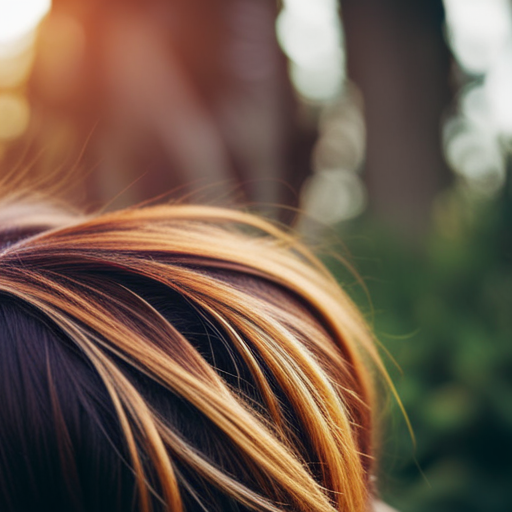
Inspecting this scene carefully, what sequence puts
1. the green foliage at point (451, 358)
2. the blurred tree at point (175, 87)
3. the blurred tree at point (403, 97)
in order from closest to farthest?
the green foliage at point (451, 358) → the blurred tree at point (403, 97) → the blurred tree at point (175, 87)

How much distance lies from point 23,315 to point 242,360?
0.27 meters

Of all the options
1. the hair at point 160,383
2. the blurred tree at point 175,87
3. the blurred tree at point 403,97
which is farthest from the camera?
the blurred tree at point 175,87

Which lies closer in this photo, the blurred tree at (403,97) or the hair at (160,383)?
the hair at (160,383)

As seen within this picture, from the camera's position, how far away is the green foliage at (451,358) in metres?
1.99

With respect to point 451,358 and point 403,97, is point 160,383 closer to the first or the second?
point 451,358

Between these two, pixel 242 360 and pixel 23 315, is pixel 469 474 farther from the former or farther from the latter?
pixel 23 315

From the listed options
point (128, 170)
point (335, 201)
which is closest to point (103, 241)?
point (128, 170)

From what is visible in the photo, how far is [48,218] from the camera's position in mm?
1182

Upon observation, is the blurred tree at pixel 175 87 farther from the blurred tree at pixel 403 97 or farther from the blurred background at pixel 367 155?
the blurred tree at pixel 403 97

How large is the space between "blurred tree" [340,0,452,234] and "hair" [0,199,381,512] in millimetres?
3422

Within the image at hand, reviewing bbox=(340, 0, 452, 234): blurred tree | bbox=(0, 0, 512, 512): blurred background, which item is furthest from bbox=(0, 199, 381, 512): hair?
bbox=(340, 0, 452, 234): blurred tree

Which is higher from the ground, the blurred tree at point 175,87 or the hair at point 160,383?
the blurred tree at point 175,87

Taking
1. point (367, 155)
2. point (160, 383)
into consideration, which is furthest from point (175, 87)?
point (160, 383)

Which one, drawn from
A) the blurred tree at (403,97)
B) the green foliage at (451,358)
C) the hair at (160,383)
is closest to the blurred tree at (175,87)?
the blurred tree at (403,97)
